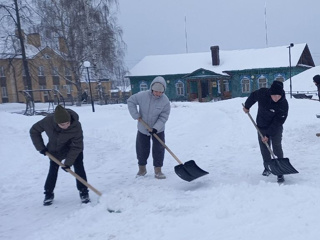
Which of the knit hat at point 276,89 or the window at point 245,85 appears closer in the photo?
the knit hat at point 276,89

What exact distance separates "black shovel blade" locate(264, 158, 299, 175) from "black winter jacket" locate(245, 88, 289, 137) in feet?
1.44

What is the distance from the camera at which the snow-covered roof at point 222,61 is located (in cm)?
3303

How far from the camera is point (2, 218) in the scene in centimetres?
427

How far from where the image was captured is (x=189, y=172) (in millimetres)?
5098

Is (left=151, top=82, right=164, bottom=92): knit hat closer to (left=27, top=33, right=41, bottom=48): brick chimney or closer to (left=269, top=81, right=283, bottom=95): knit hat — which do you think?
(left=269, top=81, right=283, bottom=95): knit hat

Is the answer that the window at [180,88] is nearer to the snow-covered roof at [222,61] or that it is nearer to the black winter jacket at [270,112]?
the snow-covered roof at [222,61]

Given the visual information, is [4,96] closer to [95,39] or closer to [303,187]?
[95,39]

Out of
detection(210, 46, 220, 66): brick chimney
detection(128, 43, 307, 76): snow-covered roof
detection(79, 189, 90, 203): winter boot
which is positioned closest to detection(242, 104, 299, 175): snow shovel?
detection(79, 189, 90, 203): winter boot

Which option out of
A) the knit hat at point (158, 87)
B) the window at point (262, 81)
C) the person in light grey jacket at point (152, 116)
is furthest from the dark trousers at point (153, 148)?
the window at point (262, 81)

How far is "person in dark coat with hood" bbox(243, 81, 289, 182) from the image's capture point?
4926 mm

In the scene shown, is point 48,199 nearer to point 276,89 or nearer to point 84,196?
point 84,196

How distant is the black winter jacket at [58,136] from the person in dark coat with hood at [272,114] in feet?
8.84

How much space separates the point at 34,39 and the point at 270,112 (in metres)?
26.3

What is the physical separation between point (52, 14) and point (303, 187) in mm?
26472
